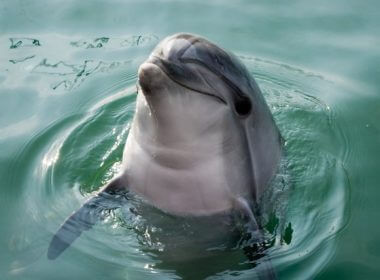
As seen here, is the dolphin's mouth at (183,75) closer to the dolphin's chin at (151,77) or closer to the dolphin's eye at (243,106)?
the dolphin's chin at (151,77)

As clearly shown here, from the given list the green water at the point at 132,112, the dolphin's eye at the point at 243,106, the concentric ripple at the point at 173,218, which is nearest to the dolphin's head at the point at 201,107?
the dolphin's eye at the point at 243,106

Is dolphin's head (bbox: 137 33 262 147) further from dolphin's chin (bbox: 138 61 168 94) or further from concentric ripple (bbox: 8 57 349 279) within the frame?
concentric ripple (bbox: 8 57 349 279)

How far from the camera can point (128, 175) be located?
581 cm

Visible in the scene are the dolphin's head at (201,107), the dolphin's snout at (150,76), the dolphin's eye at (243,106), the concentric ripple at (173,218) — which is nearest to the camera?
the dolphin's snout at (150,76)

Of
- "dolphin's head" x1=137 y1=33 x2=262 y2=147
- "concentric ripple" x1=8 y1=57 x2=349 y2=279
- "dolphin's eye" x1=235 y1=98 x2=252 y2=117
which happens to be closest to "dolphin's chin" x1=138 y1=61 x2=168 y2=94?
"dolphin's head" x1=137 y1=33 x2=262 y2=147

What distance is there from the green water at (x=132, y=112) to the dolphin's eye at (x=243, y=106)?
45.2 inches

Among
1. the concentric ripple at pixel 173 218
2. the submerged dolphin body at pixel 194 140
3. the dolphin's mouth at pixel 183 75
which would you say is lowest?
the concentric ripple at pixel 173 218

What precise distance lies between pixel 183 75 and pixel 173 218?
1487 mm

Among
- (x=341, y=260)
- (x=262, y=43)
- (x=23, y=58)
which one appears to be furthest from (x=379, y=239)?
(x=23, y=58)

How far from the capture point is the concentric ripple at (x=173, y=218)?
5.64 meters

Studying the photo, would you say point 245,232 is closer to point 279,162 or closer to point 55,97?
point 279,162

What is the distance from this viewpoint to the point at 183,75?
4.84m

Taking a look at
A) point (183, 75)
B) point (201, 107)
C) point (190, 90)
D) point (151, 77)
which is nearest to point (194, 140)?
point (201, 107)

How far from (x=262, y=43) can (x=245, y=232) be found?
461 cm
